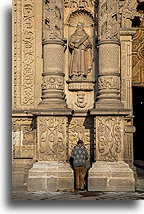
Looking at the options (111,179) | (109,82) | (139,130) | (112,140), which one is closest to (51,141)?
(112,140)

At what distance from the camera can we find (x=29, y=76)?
44.8ft

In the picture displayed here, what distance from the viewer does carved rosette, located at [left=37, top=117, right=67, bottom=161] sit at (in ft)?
40.2

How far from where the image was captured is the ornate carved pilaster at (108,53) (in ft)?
41.0

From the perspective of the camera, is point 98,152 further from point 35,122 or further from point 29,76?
point 29,76

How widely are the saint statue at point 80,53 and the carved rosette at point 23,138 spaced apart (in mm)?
1919

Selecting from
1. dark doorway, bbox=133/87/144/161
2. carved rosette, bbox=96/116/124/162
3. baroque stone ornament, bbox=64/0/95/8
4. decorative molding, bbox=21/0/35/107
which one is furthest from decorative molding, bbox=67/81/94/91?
dark doorway, bbox=133/87/144/161

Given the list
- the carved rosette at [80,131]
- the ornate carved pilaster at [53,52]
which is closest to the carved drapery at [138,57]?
the carved rosette at [80,131]

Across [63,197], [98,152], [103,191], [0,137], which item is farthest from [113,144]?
[0,137]

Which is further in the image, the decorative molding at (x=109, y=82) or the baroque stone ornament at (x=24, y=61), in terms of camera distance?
the baroque stone ornament at (x=24, y=61)

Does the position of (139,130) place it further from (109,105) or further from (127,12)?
(109,105)

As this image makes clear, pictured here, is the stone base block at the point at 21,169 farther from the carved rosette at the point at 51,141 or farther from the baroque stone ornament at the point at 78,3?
the baroque stone ornament at the point at 78,3

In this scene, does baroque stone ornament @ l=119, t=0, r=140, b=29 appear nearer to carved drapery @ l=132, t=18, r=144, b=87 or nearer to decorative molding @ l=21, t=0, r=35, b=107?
carved drapery @ l=132, t=18, r=144, b=87

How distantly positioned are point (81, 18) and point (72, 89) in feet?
6.65

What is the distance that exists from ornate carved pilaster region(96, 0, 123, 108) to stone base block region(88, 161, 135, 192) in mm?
1612
